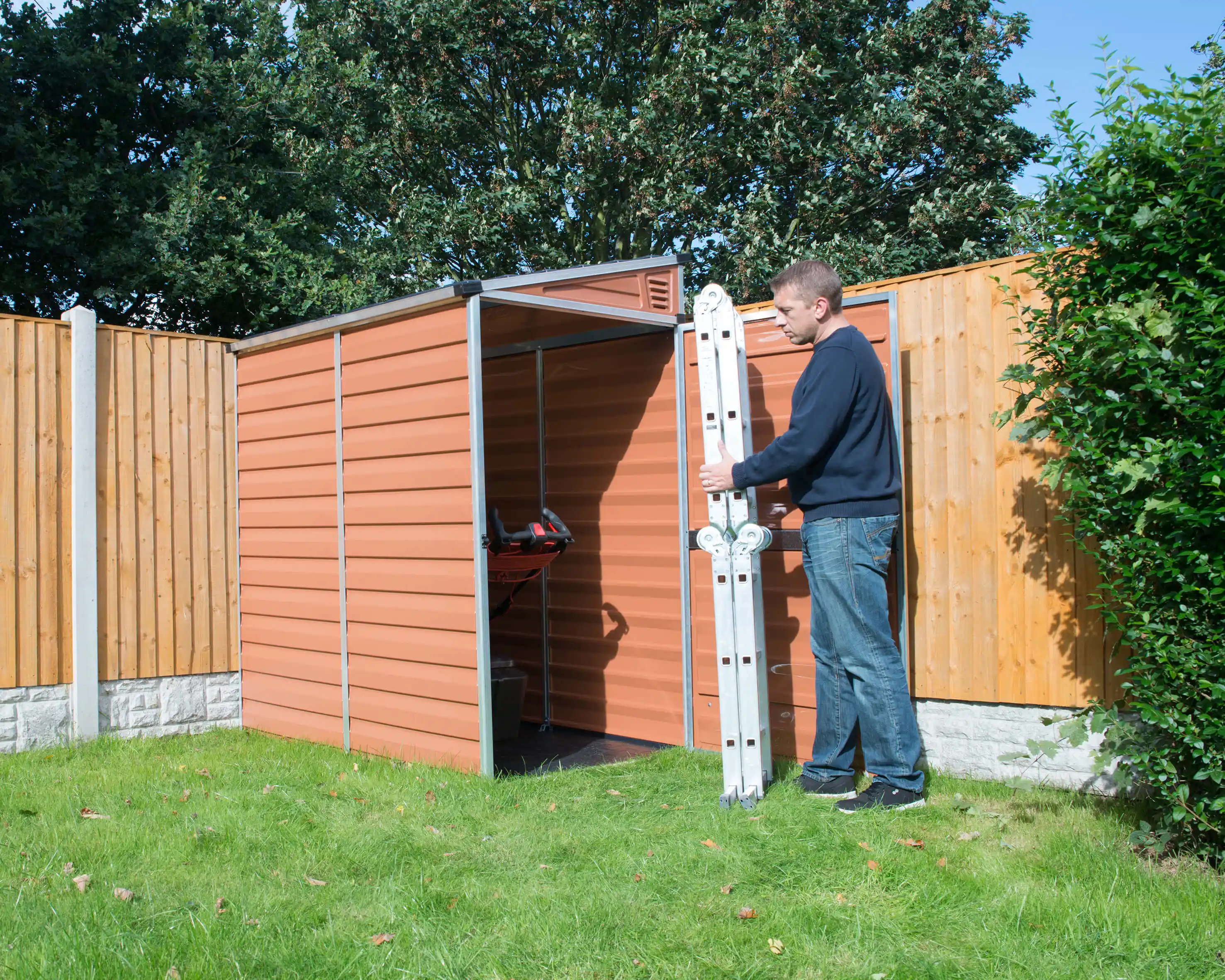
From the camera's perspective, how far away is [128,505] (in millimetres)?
6191

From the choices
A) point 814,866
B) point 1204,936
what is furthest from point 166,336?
point 1204,936

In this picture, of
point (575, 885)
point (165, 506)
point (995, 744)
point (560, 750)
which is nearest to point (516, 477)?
point (560, 750)

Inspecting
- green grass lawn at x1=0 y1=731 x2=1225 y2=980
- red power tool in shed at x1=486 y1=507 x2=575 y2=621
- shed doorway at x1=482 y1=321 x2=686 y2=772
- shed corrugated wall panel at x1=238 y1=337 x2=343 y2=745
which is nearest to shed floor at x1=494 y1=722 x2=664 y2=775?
shed doorway at x1=482 y1=321 x2=686 y2=772

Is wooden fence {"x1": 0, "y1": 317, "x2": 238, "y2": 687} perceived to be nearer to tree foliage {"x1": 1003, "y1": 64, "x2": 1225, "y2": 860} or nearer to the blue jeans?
the blue jeans

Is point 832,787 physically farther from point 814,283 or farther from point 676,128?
point 676,128

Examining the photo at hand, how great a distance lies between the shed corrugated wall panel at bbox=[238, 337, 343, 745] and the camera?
599 cm

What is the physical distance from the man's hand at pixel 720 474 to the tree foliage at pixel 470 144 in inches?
283

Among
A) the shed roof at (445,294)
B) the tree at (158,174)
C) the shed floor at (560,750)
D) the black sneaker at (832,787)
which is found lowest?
the shed floor at (560,750)

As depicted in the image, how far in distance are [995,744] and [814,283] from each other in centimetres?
220

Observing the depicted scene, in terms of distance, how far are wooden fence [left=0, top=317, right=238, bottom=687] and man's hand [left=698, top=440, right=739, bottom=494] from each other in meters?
3.56

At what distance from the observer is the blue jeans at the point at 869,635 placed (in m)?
4.25

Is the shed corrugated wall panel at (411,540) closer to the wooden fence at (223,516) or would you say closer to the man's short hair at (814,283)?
the wooden fence at (223,516)

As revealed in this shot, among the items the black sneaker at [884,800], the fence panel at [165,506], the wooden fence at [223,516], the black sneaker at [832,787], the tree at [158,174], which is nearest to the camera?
the black sneaker at [884,800]

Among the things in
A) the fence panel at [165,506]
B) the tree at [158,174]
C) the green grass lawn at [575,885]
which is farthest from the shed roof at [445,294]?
the tree at [158,174]
